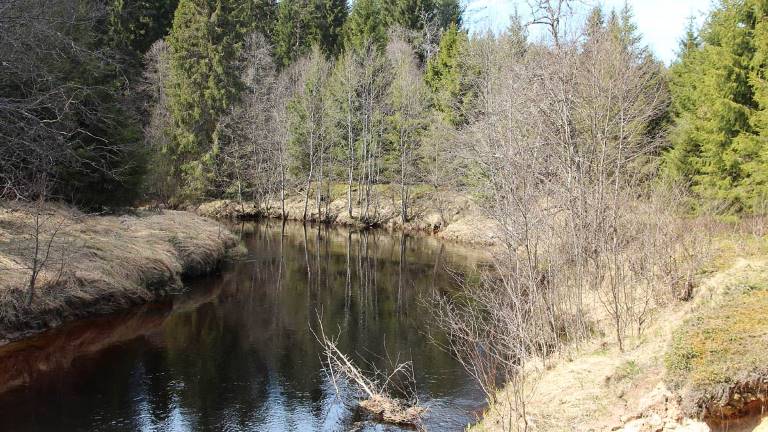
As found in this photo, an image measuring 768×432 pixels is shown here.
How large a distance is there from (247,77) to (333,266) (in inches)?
988

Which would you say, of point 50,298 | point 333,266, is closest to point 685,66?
point 333,266

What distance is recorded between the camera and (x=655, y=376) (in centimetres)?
733

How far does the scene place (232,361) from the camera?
41.4 ft

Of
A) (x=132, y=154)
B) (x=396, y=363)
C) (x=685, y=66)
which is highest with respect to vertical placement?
(x=685, y=66)

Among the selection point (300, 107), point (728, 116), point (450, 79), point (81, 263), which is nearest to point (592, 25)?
point (728, 116)

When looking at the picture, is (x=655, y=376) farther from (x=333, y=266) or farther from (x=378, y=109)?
(x=378, y=109)

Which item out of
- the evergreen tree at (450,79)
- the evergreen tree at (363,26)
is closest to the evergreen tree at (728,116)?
the evergreen tree at (450,79)

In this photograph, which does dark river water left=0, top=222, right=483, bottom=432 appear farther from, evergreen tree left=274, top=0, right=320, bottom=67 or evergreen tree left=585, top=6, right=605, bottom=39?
evergreen tree left=274, top=0, right=320, bottom=67

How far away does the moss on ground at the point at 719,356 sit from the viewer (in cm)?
607

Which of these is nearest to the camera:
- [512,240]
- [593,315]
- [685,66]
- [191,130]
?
[512,240]

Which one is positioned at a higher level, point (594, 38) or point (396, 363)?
point (594, 38)

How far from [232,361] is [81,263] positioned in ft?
17.6

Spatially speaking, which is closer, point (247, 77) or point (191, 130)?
point (191, 130)

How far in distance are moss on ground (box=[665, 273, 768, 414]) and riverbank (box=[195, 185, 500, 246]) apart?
24.3 meters
